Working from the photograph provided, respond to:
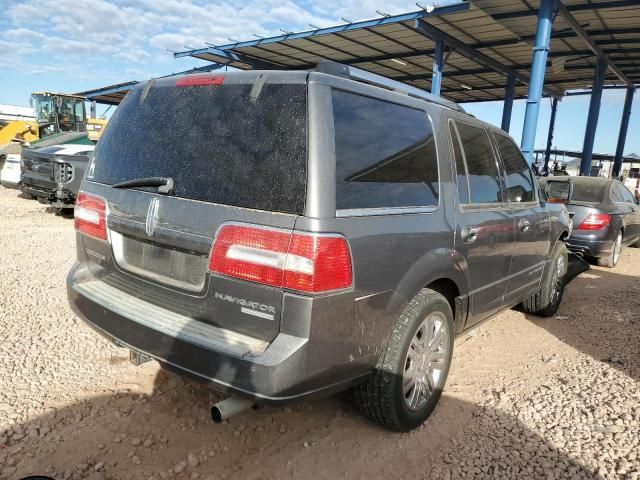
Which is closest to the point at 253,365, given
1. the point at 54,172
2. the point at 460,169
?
the point at 460,169

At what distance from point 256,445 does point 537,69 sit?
41.3ft

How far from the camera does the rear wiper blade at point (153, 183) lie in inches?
90.5

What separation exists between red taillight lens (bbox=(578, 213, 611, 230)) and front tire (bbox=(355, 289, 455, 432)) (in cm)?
535

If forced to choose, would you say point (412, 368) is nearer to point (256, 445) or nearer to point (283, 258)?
point (256, 445)

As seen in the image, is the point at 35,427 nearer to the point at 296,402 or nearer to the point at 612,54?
the point at 296,402

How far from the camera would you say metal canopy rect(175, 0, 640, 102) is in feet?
44.2

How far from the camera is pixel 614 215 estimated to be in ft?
24.1

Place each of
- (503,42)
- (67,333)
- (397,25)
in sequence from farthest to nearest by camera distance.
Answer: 1. (503,42)
2. (397,25)
3. (67,333)

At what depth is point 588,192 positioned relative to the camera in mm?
7543

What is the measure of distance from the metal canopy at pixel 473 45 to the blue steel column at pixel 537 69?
3.39 ft

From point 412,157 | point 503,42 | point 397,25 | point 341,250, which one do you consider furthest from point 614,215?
point 503,42

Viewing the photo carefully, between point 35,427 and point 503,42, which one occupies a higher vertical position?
point 503,42

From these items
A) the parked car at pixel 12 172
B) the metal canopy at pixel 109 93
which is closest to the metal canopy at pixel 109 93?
the metal canopy at pixel 109 93

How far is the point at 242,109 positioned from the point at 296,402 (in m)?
1.38
